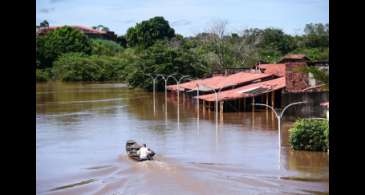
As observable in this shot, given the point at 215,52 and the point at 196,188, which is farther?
the point at 215,52

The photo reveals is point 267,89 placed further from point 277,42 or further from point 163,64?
point 277,42

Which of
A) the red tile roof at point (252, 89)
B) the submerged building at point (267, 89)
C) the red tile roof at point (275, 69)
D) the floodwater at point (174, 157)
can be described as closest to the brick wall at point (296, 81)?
the submerged building at point (267, 89)

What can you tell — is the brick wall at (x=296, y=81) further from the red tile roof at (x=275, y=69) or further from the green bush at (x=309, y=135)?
the green bush at (x=309, y=135)

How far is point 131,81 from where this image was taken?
139ft

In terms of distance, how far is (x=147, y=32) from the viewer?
2372 inches

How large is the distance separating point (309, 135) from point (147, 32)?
46871 millimetres

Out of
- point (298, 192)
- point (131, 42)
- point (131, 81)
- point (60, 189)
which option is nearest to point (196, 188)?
point (298, 192)

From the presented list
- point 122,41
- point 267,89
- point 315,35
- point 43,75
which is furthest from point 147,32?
point 267,89

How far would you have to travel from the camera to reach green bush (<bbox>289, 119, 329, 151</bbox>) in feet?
46.4

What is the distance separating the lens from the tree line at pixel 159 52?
4069cm

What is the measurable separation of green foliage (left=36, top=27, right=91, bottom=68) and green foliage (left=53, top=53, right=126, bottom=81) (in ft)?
A: 3.80

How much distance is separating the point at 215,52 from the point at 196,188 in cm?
3636

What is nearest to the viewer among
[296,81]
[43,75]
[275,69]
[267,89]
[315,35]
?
[296,81]
